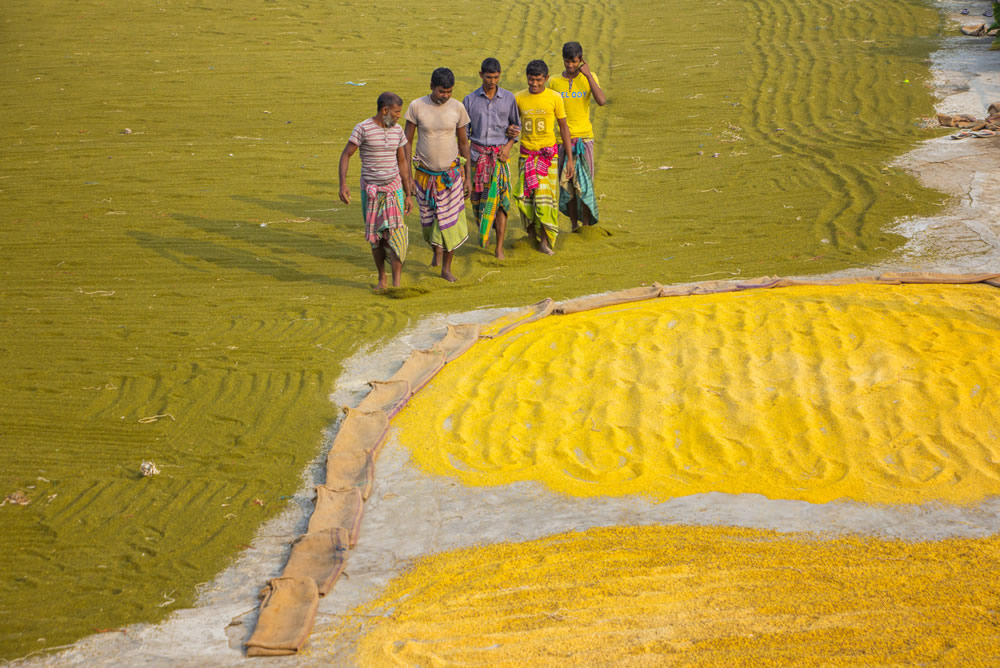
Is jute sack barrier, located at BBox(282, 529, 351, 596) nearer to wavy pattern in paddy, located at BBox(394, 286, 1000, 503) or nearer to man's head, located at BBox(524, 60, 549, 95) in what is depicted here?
wavy pattern in paddy, located at BBox(394, 286, 1000, 503)

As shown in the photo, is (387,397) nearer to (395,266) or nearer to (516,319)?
(516,319)

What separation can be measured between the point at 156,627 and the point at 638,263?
5.30 m

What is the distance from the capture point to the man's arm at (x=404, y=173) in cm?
711

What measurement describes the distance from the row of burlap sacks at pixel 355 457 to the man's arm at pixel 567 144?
1.55 meters

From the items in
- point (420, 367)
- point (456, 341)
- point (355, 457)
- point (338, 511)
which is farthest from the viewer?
point (456, 341)

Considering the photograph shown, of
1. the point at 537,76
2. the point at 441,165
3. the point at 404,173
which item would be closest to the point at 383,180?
the point at 404,173

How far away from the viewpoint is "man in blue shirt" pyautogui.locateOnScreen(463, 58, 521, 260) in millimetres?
7547

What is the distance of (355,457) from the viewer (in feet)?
16.7

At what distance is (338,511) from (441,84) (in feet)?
12.5

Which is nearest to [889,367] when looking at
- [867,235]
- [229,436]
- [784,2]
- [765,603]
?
[765,603]

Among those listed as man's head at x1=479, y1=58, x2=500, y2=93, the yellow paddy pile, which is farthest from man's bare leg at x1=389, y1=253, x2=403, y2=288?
the yellow paddy pile

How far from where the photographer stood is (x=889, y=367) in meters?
5.55

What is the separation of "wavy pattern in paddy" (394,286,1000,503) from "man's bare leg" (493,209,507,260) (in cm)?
169

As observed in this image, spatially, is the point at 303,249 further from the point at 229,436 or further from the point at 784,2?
the point at 784,2
